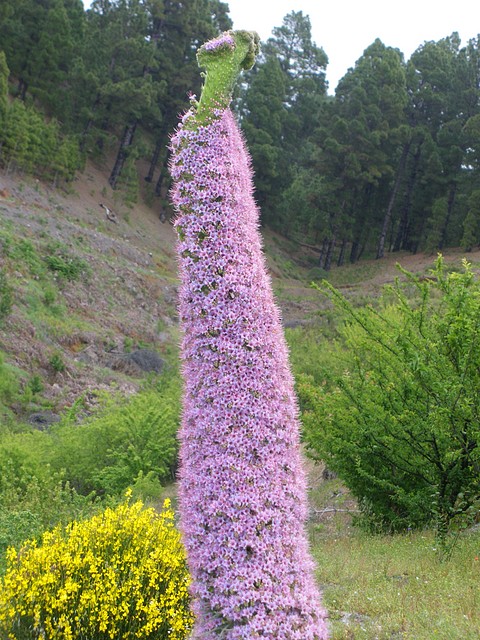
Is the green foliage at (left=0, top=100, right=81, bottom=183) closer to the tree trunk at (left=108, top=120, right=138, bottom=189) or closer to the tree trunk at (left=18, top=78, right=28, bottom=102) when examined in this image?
the tree trunk at (left=18, top=78, right=28, bottom=102)

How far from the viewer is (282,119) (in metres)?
51.5

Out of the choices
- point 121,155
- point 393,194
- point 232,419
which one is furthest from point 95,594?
point 393,194

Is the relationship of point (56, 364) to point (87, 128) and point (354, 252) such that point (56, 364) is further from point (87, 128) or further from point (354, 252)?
point (354, 252)

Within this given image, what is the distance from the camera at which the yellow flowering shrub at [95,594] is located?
4.30 metres

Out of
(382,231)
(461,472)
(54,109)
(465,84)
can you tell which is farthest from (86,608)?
(465,84)

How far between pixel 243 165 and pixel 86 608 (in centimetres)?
311

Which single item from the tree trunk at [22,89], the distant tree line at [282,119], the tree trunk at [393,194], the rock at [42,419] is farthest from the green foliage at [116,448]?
the tree trunk at [393,194]

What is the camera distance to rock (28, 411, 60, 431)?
14.6 metres

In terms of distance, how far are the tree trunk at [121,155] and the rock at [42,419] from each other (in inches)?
1061

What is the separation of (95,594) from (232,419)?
1.89 m

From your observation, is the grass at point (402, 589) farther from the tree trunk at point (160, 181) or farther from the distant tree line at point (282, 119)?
the tree trunk at point (160, 181)

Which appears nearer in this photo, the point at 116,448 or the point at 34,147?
the point at 116,448

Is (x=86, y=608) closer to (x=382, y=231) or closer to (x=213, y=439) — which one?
(x=213, y=439)

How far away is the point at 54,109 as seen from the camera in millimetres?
36406
